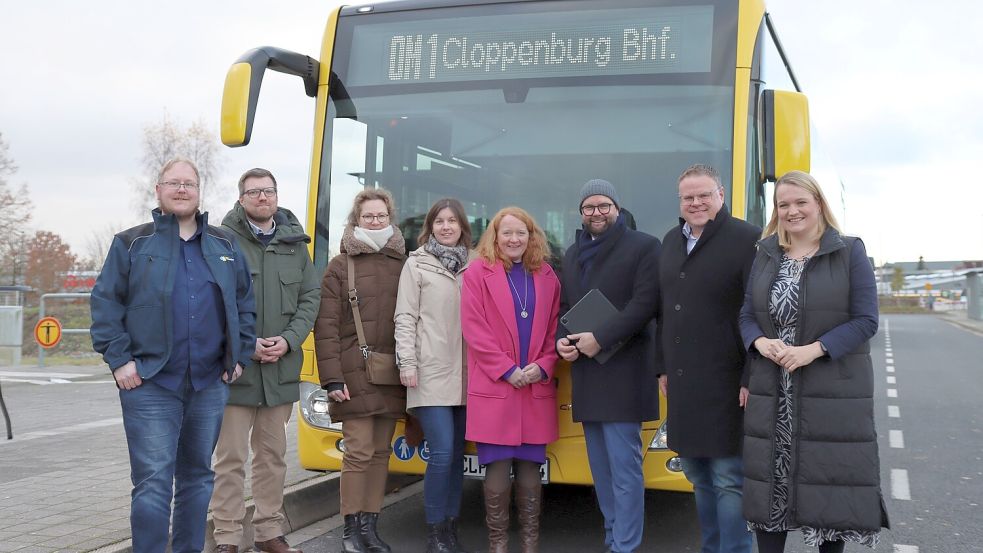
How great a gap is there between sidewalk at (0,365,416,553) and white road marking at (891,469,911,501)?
359cm

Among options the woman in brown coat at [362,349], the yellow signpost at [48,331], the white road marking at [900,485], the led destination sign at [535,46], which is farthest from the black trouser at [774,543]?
the yellow signpost at [48,331]

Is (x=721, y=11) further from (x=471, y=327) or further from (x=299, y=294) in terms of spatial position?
(x=299, y=294)

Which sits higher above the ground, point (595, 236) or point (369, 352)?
point (595, 236)

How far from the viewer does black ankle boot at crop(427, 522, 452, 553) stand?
195 inches

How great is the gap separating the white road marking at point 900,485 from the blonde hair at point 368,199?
14.3ft

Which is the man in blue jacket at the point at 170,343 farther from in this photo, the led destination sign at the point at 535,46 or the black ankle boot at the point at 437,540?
the led destination sign at the point at 535,46

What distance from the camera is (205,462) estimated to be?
4.25 m

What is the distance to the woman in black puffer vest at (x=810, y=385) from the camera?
3.62 metres

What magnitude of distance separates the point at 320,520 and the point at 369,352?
5.43 ft

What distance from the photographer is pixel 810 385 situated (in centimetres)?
369

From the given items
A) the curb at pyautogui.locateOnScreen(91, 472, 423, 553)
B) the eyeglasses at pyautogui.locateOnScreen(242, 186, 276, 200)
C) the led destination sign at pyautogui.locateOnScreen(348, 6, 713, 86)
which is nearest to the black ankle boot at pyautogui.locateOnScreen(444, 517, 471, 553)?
the curb at pyautogui.locateOnScreen(91, 472, 423, 553)

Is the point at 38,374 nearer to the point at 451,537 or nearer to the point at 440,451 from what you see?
the point at 451,537

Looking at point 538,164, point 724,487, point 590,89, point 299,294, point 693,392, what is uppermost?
point 590,89

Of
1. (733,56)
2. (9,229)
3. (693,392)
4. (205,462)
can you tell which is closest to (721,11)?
(733,56)
